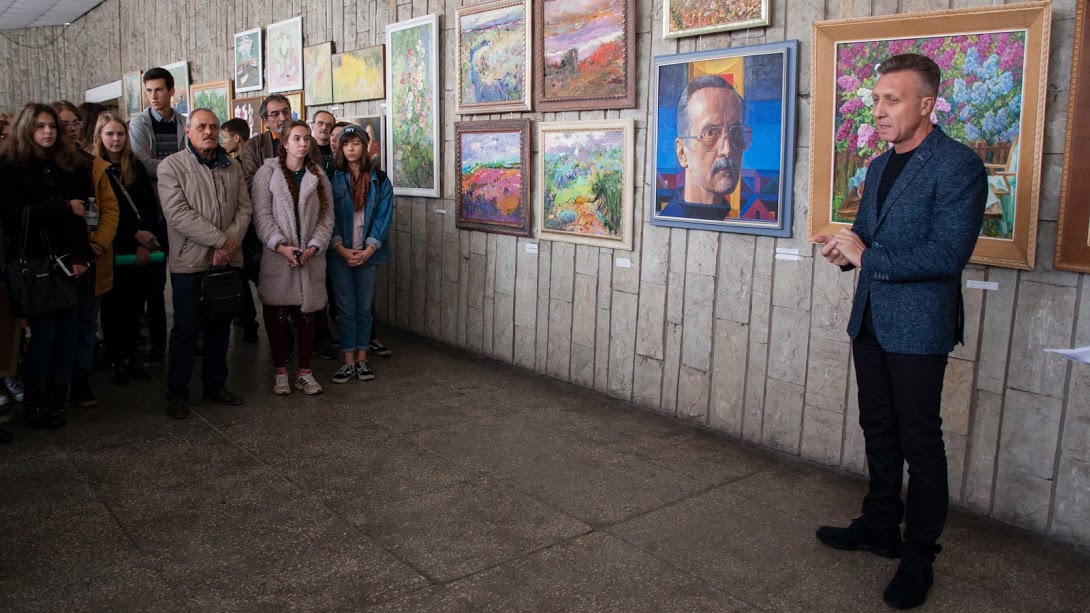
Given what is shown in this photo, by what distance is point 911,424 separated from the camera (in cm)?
292

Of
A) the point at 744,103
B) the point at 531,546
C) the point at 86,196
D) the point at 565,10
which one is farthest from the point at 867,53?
the point at 86,196

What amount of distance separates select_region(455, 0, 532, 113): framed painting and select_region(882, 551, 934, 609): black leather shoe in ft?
12.6

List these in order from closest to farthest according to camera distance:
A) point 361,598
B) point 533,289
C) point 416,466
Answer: point 361,598
point 416,466
point 533,289

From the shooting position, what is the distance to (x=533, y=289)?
5.95m

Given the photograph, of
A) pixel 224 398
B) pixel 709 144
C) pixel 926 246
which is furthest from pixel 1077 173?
pixel 224 398

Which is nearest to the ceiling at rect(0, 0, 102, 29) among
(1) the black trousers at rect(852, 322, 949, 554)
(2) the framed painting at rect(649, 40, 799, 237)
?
(2) the framed painting at rect(649, 40, 799, 237)

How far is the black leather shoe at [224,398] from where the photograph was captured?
16.9ft

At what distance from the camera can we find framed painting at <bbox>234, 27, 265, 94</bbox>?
9.10m

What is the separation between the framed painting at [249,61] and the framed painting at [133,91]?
365cm

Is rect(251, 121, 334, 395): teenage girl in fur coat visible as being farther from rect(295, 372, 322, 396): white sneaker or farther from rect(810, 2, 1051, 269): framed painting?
rect(810, 2, 1051, 269): framed painting

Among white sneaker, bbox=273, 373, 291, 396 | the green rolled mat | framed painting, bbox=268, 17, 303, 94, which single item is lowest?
white sneaker, bbox=273, 373, 291, 396

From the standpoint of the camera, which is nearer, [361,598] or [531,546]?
[361,598]

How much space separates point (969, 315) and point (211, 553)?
3219 millimetres

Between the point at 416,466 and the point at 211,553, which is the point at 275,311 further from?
the point at 211,553
